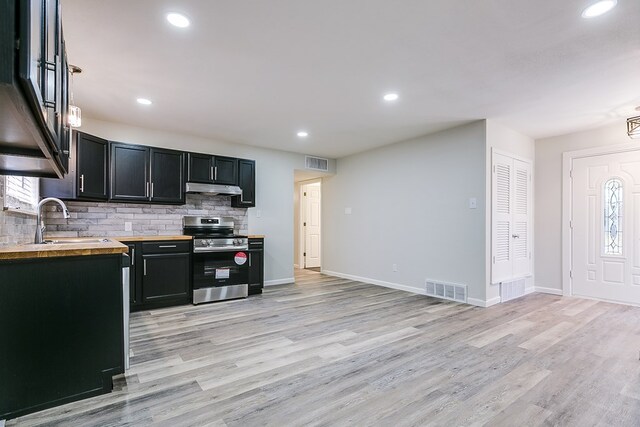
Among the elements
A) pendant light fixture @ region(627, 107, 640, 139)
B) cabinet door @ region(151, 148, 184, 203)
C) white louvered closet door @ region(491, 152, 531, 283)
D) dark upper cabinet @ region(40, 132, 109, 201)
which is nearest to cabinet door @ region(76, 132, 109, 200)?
dark upper cabinet @ region(40, 132, 109, 201)

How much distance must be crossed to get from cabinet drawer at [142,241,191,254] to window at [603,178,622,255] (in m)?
5.77

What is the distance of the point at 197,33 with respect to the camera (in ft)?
7.63

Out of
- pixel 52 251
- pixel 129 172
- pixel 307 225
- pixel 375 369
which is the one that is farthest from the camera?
pixel 307 225

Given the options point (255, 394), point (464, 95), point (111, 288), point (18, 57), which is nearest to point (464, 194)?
point (464, 95)

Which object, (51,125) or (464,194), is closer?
(51,125)

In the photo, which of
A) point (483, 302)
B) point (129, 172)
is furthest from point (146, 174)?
point (483, 302)

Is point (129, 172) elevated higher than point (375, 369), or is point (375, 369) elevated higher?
point (129, 172)

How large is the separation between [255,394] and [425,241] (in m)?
3.57

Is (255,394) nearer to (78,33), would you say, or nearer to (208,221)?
(78,33)

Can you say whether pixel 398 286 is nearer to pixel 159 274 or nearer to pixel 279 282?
pixel 279 282

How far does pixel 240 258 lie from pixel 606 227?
517 centimetres

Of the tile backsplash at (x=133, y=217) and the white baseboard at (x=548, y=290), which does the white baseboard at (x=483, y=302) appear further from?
the tile backsplash at (x=133, y=217)

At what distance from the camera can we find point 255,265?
16.5 feet

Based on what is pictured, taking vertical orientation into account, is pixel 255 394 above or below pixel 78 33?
below
